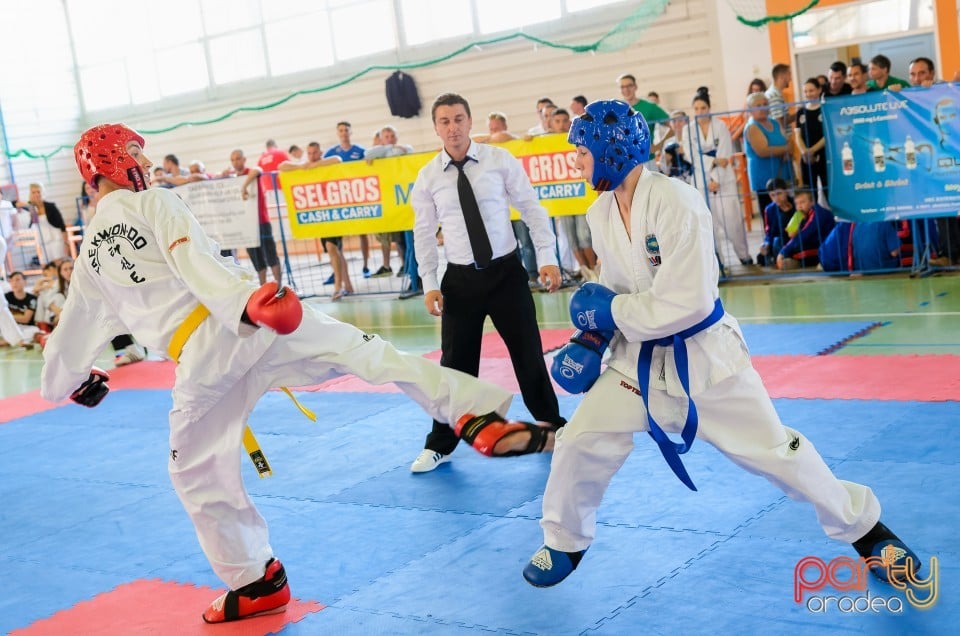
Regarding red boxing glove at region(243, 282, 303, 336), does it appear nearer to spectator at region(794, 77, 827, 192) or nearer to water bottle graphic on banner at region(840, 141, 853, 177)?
water bottle graphic on banner at region(840, 141, 853, 177)

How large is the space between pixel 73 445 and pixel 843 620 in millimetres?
5947

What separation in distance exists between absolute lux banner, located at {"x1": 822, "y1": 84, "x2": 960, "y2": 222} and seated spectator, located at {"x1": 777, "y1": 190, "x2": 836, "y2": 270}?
664 millimetres

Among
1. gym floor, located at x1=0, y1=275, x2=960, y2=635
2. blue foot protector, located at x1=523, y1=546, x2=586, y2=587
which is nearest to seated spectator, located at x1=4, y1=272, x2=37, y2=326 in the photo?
gym floor, located at x1=0, y1=275, x2=960, y2=635

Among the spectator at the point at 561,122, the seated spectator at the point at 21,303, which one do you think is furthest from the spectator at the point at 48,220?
the spectator at the point at 561,122

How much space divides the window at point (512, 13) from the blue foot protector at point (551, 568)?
13.9m

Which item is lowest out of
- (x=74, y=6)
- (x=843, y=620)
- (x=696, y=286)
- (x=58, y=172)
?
(x=843, y=620)

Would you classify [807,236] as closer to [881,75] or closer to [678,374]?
[881,75]

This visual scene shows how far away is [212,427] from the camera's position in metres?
3.91

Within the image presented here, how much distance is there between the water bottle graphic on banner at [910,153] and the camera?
8.79 metres

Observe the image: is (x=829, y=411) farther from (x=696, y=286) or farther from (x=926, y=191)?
(x=926, y=191)

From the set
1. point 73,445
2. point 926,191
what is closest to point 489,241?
point 73,445

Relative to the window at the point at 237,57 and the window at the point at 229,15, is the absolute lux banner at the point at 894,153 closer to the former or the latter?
the window at the point at 229,15

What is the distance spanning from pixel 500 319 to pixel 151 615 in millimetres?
2368

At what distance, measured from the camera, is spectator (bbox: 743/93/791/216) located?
10281mm
